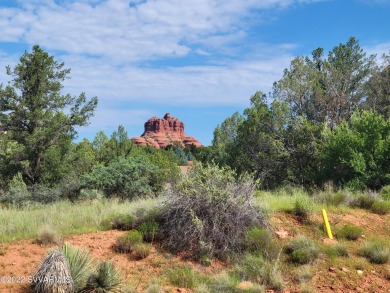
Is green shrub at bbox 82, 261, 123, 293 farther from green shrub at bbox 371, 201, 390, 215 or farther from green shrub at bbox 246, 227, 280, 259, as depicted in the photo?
green shrub at bbox 371, 201, 390, 215

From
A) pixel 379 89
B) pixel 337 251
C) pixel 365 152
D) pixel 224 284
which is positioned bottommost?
pixel 224 284

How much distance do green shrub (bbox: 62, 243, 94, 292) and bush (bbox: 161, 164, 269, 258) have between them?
2.10 metres

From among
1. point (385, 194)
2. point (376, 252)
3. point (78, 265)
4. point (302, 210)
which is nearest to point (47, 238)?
point (78, 265)

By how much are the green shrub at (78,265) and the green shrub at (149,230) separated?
1838 mm

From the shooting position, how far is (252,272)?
822cm

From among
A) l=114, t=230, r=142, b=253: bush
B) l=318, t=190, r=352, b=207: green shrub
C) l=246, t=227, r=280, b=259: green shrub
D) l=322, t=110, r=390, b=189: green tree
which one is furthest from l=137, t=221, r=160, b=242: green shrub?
l=322, t=110, r=390, b=189: green tree

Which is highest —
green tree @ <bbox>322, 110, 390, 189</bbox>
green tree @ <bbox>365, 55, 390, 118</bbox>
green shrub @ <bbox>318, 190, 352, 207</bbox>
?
green tree @ <bbox>365, 55, 390, 118</bbox>

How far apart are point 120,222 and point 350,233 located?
5298 millimetres

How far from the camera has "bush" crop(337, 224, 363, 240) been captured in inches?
395

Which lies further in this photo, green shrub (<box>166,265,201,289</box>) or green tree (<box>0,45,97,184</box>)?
green tree (<box>0,45,97,184</box>)

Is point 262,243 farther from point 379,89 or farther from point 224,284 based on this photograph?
point 379,89

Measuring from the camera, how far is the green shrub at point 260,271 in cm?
788

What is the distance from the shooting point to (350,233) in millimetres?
10031

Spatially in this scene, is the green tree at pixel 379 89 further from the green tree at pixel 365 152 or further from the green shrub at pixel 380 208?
the green shrub at pixel 380 208
